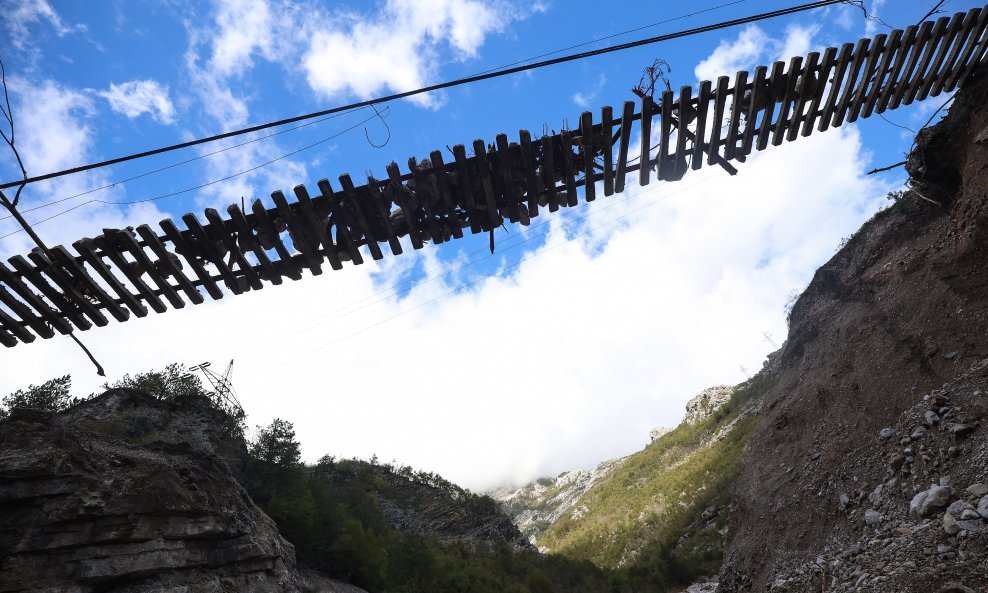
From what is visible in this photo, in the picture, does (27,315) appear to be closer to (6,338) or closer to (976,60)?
(6,338)

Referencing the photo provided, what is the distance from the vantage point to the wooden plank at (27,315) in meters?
4.54

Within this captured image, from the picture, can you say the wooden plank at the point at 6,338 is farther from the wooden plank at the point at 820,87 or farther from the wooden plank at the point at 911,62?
the wooden plank at the point at 911,62

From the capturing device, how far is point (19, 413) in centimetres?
761

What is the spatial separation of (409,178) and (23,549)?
6888 mm

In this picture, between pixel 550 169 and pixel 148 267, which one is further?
pixel 550 169

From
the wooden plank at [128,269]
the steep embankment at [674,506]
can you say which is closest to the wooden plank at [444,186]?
the wooden plank at [128,269]

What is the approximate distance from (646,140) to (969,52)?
19.1 feet

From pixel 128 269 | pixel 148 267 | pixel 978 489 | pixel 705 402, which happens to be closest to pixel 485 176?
pixel 148 267

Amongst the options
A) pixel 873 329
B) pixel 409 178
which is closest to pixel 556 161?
pixel 409 178

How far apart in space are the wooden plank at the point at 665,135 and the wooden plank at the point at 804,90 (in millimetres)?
1818

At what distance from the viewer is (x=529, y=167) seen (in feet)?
17.3

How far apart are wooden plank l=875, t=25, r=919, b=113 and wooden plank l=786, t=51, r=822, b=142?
159cm

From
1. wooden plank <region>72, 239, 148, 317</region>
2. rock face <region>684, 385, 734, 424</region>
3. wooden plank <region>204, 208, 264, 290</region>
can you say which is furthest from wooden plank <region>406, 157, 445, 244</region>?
rock face <region>684, 385, 734, 424</region>

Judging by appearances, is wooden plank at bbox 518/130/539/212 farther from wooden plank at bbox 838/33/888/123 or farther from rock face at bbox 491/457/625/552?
rock face at bbox 491/457/625/552
